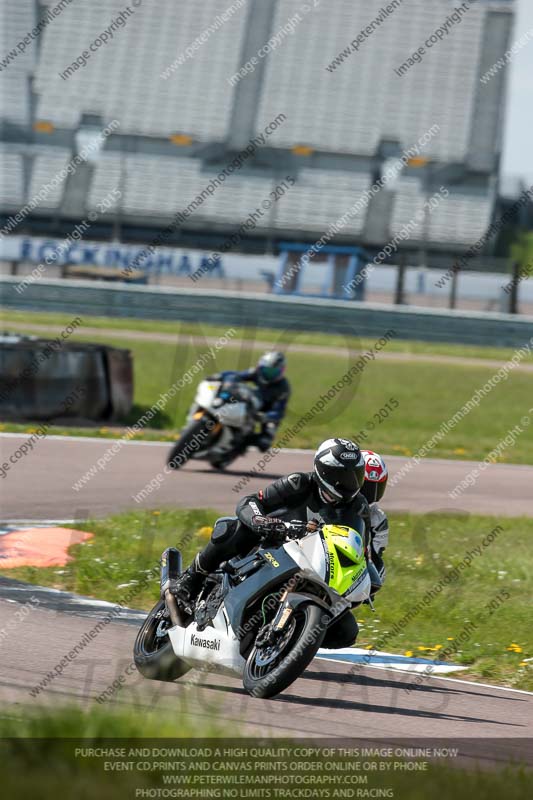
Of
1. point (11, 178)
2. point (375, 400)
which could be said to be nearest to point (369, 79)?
point (11, 178)

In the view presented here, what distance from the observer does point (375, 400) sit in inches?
882

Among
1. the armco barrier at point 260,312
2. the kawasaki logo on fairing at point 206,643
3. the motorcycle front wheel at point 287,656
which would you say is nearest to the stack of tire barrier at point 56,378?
the armco barrier at point 260,312

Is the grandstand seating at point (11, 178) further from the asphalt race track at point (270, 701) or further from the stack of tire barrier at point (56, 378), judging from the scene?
the asphalt race track at point (270, 701)

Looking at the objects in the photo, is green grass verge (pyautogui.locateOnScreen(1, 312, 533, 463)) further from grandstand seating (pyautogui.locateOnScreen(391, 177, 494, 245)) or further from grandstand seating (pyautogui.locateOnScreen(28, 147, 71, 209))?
grandstand seating (pyautogui.locateOnScreen(28, 147, 71, 209))

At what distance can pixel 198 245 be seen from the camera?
4450 cm

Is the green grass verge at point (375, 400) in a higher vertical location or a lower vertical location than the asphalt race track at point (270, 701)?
lower

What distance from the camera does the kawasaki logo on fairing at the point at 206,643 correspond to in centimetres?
608

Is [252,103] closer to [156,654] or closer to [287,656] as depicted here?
[156,654]

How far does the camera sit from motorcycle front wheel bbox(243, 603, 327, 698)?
5.62 m

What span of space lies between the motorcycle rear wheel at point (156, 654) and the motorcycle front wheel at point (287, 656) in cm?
54

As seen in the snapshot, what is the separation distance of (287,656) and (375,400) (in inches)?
663

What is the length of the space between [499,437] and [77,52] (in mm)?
40183

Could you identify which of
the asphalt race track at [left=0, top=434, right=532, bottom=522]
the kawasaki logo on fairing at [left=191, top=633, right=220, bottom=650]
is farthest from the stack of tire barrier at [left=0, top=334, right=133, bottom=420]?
the kawasaki logo on fairing at [left=191, top=633, right=220, bottom=650]

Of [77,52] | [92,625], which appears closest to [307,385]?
[92,625]
